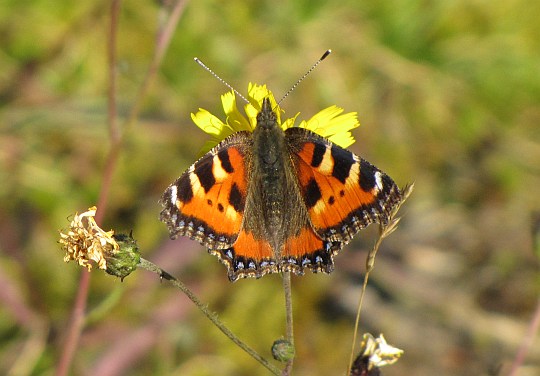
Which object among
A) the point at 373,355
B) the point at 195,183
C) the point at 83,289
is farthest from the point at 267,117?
the point at 83,289

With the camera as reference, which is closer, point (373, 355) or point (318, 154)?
point (373, 355)

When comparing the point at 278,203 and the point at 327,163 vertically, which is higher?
the point at 327,163

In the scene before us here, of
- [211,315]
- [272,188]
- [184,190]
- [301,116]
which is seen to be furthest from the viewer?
[301,116]

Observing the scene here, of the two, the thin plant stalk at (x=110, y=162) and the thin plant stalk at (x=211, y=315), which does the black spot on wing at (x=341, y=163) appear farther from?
the thin plant stalk at (x=110, y=162)

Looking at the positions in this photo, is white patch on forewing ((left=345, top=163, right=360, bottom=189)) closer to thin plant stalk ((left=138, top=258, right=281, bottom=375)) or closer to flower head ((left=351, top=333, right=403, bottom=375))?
flower head ((left=351, top=333, right=403, bottom=375))

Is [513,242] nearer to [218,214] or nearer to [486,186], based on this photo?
[486,186]

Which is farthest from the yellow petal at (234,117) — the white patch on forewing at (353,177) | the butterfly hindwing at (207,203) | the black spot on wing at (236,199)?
the white patch on forewing at (353,177)

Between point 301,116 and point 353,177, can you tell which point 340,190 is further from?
point 301,116
